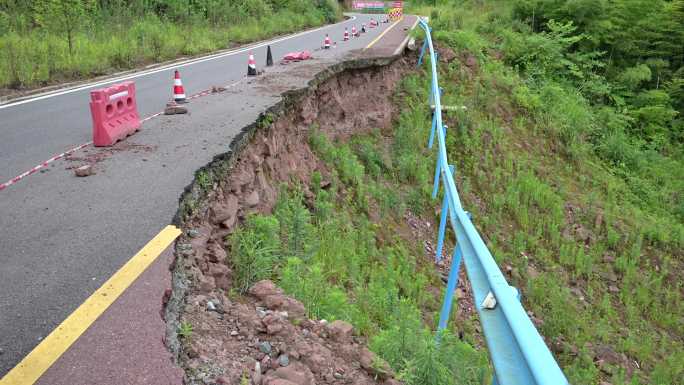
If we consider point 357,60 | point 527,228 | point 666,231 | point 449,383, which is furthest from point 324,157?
point 666,231

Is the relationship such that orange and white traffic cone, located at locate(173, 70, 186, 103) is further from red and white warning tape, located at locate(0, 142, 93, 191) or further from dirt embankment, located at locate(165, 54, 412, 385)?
red and white warning tape, located at locate(0, 142, 93, 191)

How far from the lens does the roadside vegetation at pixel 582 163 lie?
350 inches

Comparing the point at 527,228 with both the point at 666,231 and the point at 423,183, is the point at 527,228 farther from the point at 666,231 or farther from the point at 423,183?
the point at 666,231

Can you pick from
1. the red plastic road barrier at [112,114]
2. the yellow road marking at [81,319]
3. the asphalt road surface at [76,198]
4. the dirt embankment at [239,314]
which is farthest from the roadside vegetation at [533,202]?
the red plastic road barrier at [112,114]

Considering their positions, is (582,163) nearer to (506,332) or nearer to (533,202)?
(533,202)

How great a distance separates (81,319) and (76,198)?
7.10 ft

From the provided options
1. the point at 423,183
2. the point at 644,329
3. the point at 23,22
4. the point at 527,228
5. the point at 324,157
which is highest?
the point at 23,22

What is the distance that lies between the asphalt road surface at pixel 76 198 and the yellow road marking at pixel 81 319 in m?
0.07

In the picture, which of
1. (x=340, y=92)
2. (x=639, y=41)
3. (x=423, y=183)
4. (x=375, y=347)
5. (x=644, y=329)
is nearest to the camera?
(x=375, y=347)

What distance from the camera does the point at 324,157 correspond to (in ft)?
31.0

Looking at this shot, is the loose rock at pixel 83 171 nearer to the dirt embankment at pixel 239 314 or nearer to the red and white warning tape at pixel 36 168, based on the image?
the red and white warning tape at pixel 36 168

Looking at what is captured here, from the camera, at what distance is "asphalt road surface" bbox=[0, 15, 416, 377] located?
11.4 feet

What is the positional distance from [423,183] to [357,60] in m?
3.49

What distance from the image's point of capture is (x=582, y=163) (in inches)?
552
